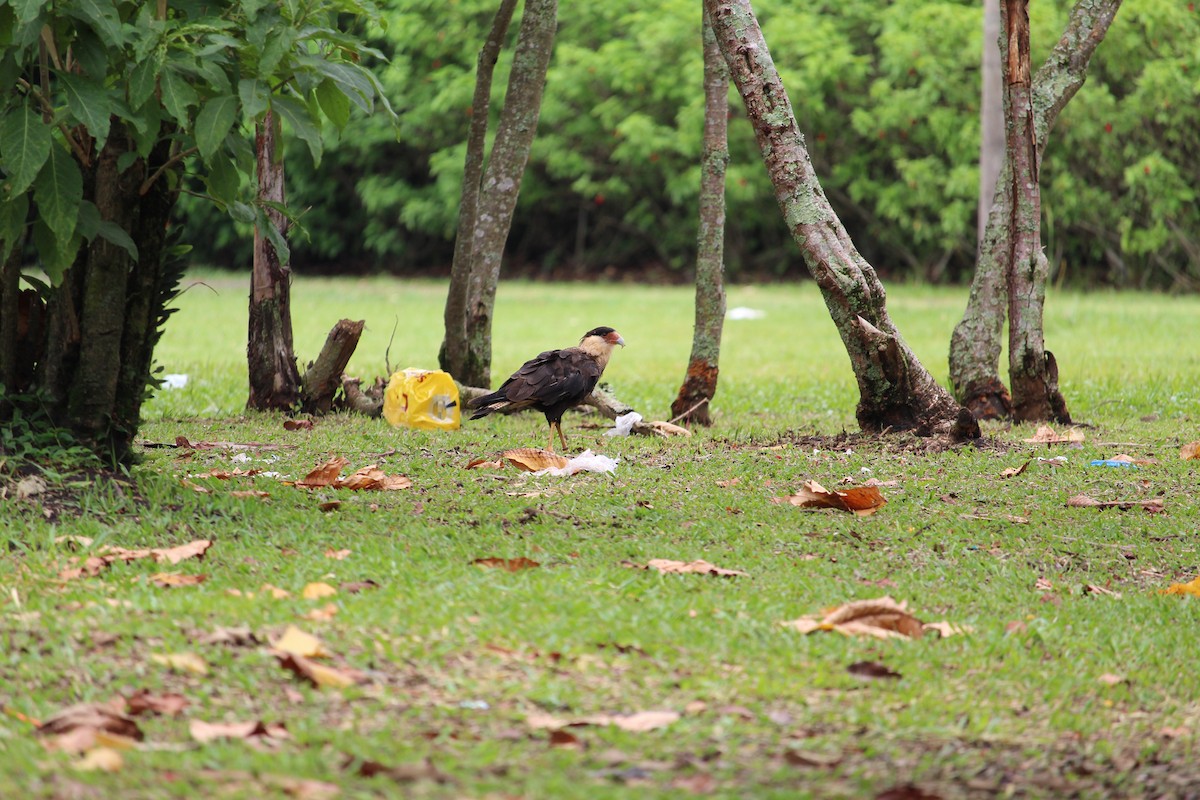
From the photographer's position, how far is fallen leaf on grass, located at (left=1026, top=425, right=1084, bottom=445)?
6793mm

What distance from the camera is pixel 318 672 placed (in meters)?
3.15

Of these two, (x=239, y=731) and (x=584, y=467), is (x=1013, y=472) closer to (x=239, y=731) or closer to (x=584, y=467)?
(x=584, y=467)

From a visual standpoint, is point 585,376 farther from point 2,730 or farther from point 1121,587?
point 2,730

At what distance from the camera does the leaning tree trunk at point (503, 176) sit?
7.95 m

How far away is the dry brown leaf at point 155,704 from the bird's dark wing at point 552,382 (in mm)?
3604

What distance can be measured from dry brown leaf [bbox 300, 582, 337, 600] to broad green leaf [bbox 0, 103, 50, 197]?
4.71ft

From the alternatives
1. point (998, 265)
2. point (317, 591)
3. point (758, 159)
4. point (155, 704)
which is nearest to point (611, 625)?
point (317, 591)

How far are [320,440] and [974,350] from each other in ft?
12.0

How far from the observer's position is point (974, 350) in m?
7.65

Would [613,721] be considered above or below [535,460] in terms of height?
below

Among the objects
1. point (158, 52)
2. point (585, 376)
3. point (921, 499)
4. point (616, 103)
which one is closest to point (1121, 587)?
point (921, 499)

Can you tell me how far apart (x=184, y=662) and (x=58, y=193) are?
1.71 m

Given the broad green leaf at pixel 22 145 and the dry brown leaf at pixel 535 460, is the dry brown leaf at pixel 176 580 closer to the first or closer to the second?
the broad green leaf at pixel 22 145

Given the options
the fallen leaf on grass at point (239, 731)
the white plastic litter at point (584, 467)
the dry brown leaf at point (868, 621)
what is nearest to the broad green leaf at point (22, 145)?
the fallen leaf on grass at point (239, 731)
